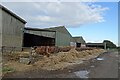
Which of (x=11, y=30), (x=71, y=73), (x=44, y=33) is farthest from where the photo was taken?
(x=44, y=33)

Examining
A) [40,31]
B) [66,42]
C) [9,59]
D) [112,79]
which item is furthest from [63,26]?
[112,79]

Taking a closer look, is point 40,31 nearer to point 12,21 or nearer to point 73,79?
point 12,21

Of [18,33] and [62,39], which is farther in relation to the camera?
[62,39]

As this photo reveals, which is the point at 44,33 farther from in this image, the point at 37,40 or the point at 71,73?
the point at 71,73

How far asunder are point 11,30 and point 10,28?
0.55 m

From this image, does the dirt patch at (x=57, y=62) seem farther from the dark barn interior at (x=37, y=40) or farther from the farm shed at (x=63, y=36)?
the farm shed at (x=63, y=36)

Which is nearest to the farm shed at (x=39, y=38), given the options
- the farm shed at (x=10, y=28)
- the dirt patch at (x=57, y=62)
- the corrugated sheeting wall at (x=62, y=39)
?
the corrugated sheeting wall at (x=62, y=39)

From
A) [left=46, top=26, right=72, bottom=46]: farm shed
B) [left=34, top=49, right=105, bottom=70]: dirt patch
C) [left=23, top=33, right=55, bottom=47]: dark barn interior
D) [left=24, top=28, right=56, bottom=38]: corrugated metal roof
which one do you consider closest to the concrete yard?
[left=34, top=49, right=105, bottom=70]: dirt patch

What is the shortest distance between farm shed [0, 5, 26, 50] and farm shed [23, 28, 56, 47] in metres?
5.00

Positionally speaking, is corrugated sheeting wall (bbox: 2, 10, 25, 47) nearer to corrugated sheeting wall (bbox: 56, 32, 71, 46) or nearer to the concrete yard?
corrugated sheeting wall (bbox: 56, 32, 71, 46)

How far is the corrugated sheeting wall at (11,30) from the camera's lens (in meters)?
31.7

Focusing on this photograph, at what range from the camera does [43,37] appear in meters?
50.7

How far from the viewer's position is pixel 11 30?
115 ft

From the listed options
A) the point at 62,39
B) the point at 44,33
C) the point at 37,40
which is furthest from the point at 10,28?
the point at 62,39
